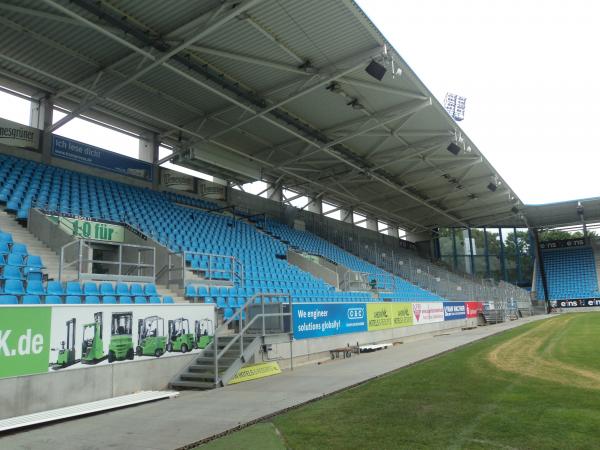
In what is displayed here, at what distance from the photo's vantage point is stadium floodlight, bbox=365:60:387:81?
15562mm

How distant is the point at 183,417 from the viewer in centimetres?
686

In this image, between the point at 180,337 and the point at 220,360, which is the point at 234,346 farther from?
the point at 180,337

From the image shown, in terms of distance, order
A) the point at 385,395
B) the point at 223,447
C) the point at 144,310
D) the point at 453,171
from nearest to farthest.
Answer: the point at 223,447
the point at 385,395
the point at 144,310
the point at 453,171

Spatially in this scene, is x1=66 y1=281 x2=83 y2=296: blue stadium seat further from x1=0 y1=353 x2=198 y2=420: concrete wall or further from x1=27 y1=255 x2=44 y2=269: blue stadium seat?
x1=0 y1=353 x2=198 y2=420: concrete wall

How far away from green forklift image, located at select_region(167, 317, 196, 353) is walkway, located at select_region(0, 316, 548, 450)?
1.10 meters

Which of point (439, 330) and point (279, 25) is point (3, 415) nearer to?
point (279, 25)

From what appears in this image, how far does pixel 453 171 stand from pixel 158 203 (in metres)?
18.5

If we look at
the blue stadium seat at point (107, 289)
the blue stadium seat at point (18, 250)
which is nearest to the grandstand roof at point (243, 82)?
the blue stadium seat at point (18, 250)

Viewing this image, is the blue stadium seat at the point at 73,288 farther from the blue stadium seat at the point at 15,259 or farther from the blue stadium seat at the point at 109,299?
the blue stadium seat at the point at 15,259

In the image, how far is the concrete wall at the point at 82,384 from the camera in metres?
6.95

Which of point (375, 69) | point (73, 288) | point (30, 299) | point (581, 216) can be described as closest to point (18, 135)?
point (73, 288)

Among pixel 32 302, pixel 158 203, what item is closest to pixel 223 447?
pixel 32 302

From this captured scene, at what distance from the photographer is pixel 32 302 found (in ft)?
26.7

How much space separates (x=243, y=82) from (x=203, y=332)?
10.2 m
